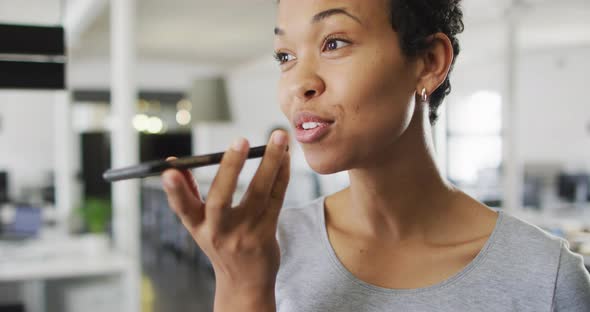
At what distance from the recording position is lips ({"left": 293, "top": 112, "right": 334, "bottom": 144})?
2.42 feet

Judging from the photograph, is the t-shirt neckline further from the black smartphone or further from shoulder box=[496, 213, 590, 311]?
the black smartphone

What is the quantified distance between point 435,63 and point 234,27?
5770mm

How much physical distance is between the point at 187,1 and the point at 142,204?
455 cm

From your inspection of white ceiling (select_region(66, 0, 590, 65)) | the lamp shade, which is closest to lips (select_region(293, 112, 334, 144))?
the lamp shade

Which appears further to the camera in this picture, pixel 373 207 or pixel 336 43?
pixel 373 207

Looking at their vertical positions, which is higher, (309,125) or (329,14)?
(329,14)

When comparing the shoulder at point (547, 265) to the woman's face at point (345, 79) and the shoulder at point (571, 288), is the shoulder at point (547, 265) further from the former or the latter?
the woman's face at point (345, 79)

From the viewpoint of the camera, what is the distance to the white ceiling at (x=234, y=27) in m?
5.50

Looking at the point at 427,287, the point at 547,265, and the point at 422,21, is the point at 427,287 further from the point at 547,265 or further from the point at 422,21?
the point at 422,21

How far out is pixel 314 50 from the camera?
0.77 metres

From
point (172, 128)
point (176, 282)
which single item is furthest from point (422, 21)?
point (172, 128)

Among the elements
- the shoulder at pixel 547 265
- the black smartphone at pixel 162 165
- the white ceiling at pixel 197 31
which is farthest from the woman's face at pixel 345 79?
the white ceiling at pixel 197 31

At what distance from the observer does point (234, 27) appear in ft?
20.9

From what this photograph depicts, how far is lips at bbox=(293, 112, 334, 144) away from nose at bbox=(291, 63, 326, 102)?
0.02m
